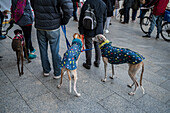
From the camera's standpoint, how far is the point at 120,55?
3121mm

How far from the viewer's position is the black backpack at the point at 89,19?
12.4 ft

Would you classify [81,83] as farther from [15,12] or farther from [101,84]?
[15,12]

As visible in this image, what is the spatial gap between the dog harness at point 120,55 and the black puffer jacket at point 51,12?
1141mm

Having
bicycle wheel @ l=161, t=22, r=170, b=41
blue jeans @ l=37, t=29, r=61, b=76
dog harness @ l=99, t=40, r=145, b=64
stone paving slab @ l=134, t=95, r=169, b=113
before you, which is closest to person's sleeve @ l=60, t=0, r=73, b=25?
blue jeans @ l=37, t=29, r=61, b=76

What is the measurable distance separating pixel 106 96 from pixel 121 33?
5866 millimetres

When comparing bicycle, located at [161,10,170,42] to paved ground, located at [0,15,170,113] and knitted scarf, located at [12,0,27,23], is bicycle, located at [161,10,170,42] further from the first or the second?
knitted scarf, located at [12,0,27,23]

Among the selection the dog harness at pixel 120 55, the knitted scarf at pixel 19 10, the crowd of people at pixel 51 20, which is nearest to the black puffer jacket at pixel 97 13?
the crowd of people at pixel 51 20

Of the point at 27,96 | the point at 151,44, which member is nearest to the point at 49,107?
the point at 27,96

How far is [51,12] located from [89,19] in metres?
1.09

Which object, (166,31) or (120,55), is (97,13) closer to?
(120,55)

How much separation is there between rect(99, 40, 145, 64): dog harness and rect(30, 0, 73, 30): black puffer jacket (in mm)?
1141

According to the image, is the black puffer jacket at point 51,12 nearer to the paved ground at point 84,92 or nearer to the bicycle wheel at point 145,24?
the paved ground at point 84,92

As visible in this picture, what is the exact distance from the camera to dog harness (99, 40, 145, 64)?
296 centimetres

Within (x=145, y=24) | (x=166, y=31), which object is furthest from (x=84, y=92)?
(x=145, y=24)
